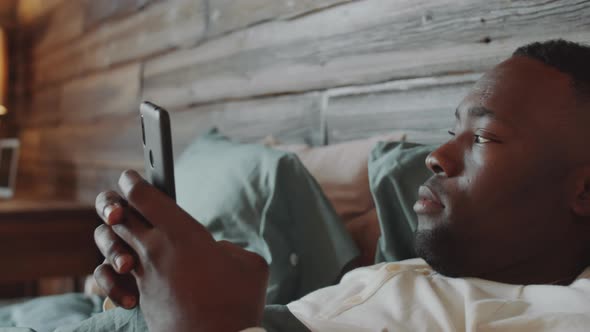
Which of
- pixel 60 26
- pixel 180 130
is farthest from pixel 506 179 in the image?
pixel 60 26

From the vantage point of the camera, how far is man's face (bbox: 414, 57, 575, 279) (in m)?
0.84

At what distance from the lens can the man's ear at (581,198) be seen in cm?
85

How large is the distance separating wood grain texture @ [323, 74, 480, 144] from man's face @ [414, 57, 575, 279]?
1.18ft

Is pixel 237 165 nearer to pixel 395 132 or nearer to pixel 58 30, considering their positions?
pixel 395 132

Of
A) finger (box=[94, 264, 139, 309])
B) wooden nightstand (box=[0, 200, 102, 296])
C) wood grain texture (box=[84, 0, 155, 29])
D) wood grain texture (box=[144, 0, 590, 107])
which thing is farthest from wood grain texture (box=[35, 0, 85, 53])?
finger (box=[94, 264, 139, 309])

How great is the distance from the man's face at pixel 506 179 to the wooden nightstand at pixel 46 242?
182 centimetres

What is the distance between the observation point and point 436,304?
0.80m

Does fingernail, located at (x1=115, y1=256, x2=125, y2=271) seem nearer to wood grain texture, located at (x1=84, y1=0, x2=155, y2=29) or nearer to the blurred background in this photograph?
the blurred background

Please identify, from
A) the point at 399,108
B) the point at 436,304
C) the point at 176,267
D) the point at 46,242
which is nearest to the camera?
the point at 176,267

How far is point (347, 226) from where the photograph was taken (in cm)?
127

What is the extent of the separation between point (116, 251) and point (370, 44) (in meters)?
0.95

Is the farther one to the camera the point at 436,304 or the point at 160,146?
the point at 436,304

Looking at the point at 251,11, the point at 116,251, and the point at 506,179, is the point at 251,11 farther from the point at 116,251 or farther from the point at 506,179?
the point at 116,251

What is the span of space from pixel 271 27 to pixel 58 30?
6.81 feet
